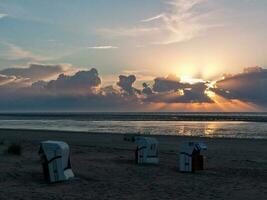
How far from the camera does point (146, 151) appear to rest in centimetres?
1797

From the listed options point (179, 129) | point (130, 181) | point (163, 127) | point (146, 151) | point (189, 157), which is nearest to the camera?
point (130, 181)

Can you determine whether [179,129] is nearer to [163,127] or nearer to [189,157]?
[163,127]

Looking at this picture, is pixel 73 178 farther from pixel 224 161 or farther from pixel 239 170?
pixel 224 161

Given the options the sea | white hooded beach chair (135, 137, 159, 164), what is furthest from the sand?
the sea

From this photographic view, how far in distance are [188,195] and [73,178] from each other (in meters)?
3.63

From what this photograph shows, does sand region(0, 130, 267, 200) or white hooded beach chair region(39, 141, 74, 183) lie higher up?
white hooded beach chair region(39, 141, 74, 183)

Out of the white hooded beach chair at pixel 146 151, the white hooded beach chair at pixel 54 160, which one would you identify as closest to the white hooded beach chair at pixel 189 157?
the white hooded beach chair at pixel 146 151

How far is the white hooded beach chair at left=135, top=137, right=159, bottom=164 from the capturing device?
1791cm

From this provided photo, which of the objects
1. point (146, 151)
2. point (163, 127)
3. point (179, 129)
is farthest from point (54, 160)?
point (163, 127)

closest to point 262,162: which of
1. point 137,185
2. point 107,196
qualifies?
point 137,185

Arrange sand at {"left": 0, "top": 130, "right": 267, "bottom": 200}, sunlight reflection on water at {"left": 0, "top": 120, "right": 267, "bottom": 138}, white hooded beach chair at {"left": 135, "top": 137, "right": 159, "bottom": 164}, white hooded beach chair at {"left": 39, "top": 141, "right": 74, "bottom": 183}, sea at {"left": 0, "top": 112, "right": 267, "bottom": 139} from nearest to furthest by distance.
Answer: sand at {"left": 0, "top": 130, "right": 267, "bottom": 200}
white hooded beach chair at {"left": 39, "top": 141, "right": 74, "bottom": 183}
white hooded beach chair at {"left": 135, "top": 137, "right": 159, "bottom": 164}
sunlight reflection on water at {"left": 0, "top": 120, "right": 267, "bottom": 138}
sea at {"left": 0, "top": 112, "right": 267, "bottom": 139}

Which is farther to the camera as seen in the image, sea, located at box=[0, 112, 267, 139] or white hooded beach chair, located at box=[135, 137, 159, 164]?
sea, located at box=[0, 112, 267, 139]

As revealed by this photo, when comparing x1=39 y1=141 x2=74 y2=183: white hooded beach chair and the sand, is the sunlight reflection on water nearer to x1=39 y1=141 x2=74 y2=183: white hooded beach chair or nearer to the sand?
the sand

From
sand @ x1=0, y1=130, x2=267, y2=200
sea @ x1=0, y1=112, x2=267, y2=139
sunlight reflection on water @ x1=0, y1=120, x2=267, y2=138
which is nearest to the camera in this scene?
sand @ x1=0, y1=130, x2=267, y2=200
